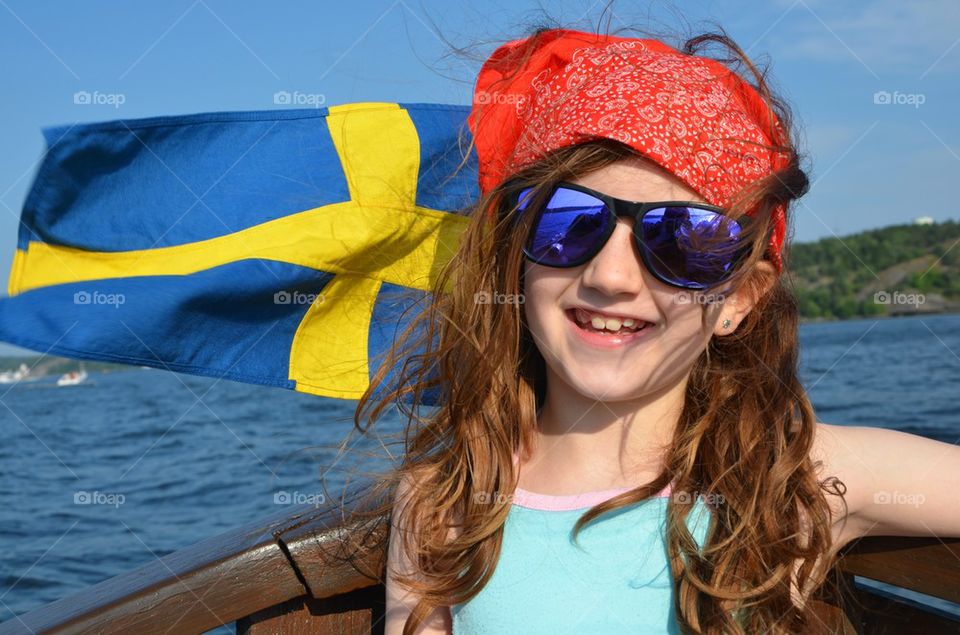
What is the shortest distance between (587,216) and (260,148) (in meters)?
0.79

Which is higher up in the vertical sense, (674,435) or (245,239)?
(245,239)

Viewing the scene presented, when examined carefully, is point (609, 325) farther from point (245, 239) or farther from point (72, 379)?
point (72, 379)

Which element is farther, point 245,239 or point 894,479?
point 245,239

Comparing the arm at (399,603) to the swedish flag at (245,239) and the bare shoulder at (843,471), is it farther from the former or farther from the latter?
the bare shoulder at (843,471)

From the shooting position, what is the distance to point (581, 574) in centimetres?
175

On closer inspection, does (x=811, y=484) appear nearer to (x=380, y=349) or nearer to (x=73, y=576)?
(x=380, y=349)

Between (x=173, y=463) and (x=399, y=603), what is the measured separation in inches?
519

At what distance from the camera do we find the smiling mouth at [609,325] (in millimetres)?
1761

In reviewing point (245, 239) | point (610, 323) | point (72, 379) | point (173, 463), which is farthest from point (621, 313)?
point (72, 379)

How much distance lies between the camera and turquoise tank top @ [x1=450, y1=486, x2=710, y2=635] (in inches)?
67.1

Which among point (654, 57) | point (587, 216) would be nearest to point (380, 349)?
point (587, 216)

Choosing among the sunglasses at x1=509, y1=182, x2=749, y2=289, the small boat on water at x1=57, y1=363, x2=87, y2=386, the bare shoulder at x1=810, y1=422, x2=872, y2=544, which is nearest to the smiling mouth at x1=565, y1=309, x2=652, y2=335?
the sunglasses at x1=509, y1=182, x2=749, y2=289

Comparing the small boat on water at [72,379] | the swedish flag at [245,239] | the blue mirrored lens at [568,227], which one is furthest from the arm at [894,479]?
the small boat on water at [72,379]

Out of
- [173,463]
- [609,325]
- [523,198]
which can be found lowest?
[609,325]
